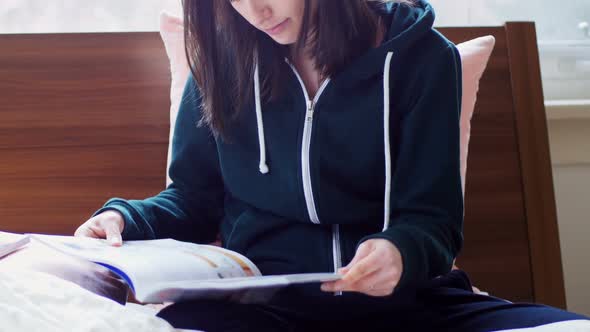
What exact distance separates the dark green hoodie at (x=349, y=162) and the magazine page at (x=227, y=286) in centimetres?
21

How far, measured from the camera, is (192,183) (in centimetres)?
101

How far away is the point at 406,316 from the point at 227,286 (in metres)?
0.28

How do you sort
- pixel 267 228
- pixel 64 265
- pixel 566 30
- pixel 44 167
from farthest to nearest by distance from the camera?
1. pixel 566 30
2. pixel 44 167
3. pixel 267 228
4. pixel 64 265

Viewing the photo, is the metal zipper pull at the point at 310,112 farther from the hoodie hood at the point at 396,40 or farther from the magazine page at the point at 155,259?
the magazine page at the point at 155,259

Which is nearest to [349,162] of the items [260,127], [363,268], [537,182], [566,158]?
[260,127]

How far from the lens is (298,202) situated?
0.87 meters

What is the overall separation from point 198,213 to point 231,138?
0.48 ft

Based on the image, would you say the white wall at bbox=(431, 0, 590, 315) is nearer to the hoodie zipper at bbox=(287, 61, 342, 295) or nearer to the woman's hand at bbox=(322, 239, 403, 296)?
the hoodie zipper at bbox=(287, 61, 342, 295)

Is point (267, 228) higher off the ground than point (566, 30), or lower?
lower

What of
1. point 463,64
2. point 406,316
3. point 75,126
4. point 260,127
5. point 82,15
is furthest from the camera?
point 82,15

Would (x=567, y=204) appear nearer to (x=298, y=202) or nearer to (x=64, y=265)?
(x=298, y=202)

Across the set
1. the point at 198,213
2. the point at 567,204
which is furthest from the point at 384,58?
the point at 567,204

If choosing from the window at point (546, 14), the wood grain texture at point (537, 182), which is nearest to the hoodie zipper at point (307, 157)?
the wood grain texture at point (537, 182)

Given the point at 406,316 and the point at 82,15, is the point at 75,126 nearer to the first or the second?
the point at 82,15
